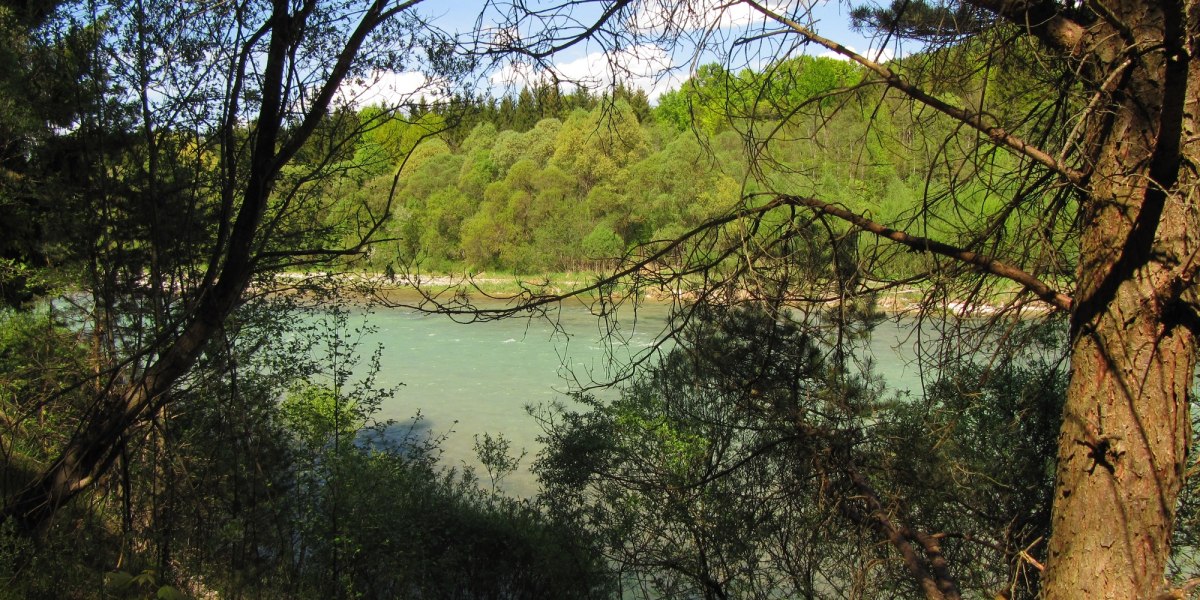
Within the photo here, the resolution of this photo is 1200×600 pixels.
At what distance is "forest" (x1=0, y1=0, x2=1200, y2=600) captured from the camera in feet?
5.26

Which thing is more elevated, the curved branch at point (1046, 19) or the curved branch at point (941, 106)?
the curved branch at point (1046, 19)

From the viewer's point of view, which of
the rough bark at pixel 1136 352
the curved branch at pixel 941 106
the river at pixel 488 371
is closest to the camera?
the rough bark at pixel 1136 352

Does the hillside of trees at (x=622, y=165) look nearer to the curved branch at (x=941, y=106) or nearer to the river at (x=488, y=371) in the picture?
the curved branch at (x=941, y=106)

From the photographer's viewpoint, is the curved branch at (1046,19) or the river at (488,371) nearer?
the curved branch at (1046,19)

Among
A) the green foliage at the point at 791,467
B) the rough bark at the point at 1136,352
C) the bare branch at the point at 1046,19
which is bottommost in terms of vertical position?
the green foliage at the point at 791,467

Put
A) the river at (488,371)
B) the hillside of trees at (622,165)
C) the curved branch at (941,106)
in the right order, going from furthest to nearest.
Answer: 1. the river at (488,371)
2. the hillside of trees at (622,165)
3. the curved branch at (941,106)

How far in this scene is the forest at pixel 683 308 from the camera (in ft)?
5.26

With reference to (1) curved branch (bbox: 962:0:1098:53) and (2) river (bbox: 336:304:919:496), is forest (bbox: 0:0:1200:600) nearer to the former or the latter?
(1) curved branch (bbox: 962:0:1098:53)

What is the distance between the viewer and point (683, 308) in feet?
8.07

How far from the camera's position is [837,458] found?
2.74m

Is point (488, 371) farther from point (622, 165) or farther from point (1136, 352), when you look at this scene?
point (1136, 352)

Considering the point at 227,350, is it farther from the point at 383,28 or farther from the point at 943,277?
the point at 943,277

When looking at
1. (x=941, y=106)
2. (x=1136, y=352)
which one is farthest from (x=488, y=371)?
(x=1136, y=352)

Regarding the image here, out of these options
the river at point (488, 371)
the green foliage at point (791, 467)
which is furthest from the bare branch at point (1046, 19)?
the river at point (488, 371)
